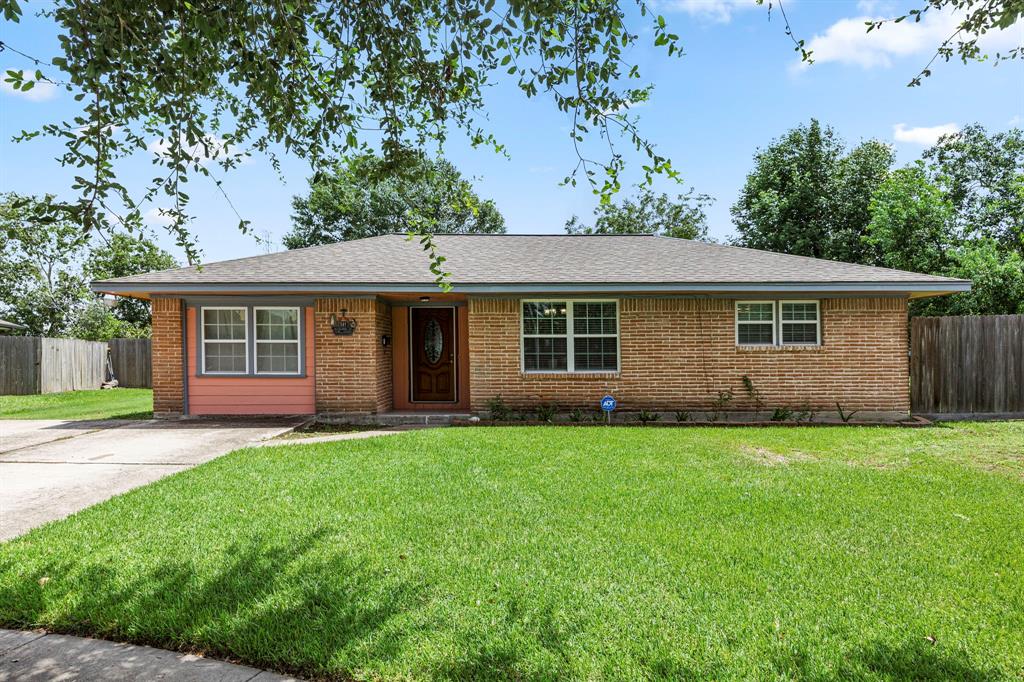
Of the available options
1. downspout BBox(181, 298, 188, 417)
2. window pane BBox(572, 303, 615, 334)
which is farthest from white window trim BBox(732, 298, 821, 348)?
downspout BBox(181, 298, 188, 417)

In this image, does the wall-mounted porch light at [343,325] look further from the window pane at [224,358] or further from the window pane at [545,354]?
the window pane at [545,354]

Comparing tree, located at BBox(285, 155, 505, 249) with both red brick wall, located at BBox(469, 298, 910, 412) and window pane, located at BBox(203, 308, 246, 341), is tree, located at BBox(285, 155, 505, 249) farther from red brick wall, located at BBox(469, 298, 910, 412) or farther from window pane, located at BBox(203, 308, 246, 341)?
window pane, located at BBox(203, 308, 246, 341)

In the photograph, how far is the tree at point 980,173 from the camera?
21.6m

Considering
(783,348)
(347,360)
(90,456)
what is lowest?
(90,456)

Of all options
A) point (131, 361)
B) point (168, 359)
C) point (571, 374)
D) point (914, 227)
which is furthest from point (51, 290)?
point (914, 227)

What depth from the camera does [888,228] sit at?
18266mm

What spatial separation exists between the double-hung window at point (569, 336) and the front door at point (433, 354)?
193 centimetres

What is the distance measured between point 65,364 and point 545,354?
683 inches

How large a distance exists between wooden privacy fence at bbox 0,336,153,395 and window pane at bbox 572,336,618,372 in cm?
1567

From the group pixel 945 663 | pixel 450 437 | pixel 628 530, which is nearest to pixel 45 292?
pixel 450 437

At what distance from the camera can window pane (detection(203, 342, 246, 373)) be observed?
1160 centimetres

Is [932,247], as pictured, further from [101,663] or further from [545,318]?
[101,663]

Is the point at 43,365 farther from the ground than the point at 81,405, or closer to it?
farther from the ground

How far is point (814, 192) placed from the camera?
23234 millimetres
